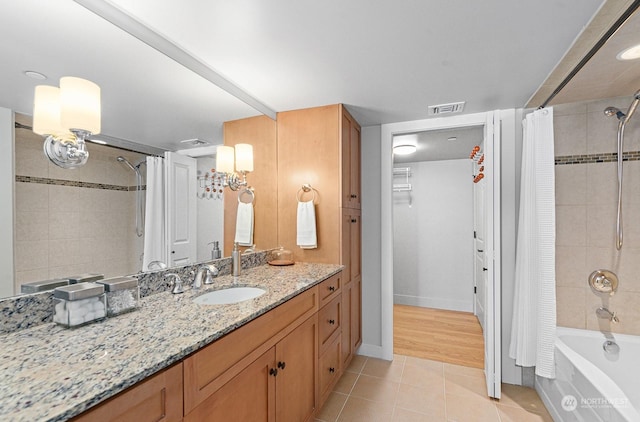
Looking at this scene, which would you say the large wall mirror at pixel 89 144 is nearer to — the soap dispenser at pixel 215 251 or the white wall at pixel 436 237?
the soap dispenser at pixel 215 251

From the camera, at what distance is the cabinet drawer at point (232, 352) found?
917 mm

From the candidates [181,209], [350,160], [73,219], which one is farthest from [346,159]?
[73,219]

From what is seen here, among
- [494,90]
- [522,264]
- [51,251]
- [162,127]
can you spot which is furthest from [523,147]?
[51,251]

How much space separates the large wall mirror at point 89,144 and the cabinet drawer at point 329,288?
1041mm

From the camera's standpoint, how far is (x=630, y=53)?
1.54 meters

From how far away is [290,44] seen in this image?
1.48m

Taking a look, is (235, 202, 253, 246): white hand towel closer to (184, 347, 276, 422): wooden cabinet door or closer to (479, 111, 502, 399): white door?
(184, 347, 276, 422): wooden cabinet door

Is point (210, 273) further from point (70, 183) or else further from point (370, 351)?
point (370, 351)

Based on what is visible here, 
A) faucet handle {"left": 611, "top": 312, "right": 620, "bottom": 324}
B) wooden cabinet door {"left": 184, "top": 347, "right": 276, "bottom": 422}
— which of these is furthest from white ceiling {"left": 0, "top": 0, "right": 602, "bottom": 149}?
faucet handle {"left": 611, "top": 312, "right": 620, "bottom": 324}

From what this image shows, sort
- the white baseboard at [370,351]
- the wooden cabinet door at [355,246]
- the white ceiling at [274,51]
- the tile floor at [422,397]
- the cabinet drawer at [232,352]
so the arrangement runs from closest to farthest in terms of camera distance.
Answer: the cabinet drawer at [232,352] → the white ceiling at [274,51] → the tile floor at [422,397] → the wooden cabinet door at [355,246] → the white baseboard at [370,351]

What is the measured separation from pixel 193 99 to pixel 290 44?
698mm

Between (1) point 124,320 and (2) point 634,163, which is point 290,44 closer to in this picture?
(1) point 124,320

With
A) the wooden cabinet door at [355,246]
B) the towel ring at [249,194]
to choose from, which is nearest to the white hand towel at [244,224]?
the towel ring at [249,194]

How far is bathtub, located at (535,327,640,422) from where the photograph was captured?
145 cm
